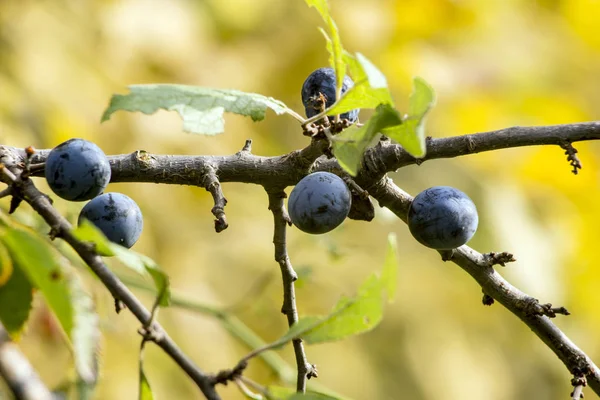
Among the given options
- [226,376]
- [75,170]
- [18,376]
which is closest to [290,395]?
[226,376]

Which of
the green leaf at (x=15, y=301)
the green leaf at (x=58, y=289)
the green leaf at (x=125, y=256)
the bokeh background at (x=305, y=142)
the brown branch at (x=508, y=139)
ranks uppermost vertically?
the bokeh background at (x=305, y=142)

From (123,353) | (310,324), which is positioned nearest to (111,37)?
(123,353)

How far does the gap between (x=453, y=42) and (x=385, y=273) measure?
226 centimetres

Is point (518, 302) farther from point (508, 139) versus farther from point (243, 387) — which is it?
point (243, 387)

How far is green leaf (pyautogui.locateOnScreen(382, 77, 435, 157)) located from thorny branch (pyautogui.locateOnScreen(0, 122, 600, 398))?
148mm

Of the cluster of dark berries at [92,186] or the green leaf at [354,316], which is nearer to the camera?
the green leaf at [354,316]

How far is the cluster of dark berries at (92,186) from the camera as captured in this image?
0.92 meters

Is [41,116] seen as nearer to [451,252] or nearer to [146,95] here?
[146,95]

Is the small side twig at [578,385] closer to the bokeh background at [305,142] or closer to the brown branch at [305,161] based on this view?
the brown branch at [305,161]

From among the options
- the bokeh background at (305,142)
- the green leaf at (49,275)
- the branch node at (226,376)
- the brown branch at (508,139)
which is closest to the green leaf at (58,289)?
the green leaf at (49,275)

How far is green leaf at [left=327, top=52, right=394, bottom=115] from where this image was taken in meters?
0.79

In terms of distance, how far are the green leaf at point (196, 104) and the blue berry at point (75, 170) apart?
0.33ft

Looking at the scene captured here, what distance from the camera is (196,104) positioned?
1044mm

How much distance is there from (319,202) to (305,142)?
2343 millimetres
